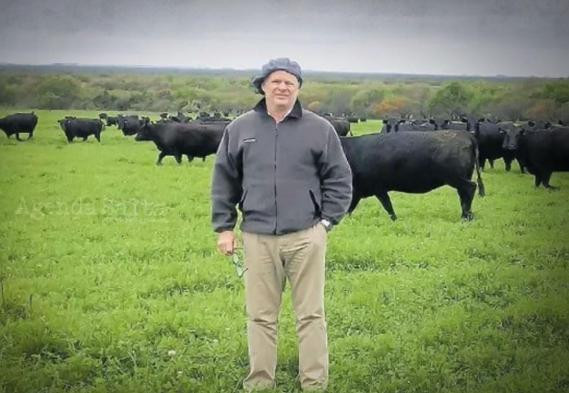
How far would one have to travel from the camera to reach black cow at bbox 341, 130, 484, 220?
6719 millimetres

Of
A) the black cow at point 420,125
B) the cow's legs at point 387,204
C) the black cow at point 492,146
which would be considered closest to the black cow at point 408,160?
the cow's legs at point 387,204

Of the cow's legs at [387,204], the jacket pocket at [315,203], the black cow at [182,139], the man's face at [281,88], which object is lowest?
the black cow at [182,139]

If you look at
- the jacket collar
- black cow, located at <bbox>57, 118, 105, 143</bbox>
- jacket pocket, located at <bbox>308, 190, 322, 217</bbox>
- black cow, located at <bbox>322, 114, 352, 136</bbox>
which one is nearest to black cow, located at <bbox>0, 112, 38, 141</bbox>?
black cow, located at <bbox>57, 118, 105, 143</bbox>

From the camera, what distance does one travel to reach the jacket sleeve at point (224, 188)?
2775mm

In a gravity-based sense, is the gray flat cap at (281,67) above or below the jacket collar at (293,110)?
above

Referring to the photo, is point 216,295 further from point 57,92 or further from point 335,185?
point 57,92

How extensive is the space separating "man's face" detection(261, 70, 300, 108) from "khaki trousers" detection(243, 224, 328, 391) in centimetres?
47

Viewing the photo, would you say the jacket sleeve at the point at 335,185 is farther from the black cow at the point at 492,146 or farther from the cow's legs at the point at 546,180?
the black cow at the point at 492,146

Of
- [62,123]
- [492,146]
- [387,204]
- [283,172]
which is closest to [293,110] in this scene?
[283,172]

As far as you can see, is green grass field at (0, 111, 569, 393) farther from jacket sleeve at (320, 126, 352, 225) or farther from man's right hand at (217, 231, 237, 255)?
jacket sleeve at (320, 126, 352, 225)

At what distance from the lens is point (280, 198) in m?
2.73

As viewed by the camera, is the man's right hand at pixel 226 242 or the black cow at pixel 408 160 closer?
the man's right hand at pixel 226 242

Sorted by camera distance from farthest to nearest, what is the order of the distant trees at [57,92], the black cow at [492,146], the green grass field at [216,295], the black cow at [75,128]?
the black cow at [492,146] < the black cow at [75,128] < the distant trees at [57,92] < the green grass field at [216,295]

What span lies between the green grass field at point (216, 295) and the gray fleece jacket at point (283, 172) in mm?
712
